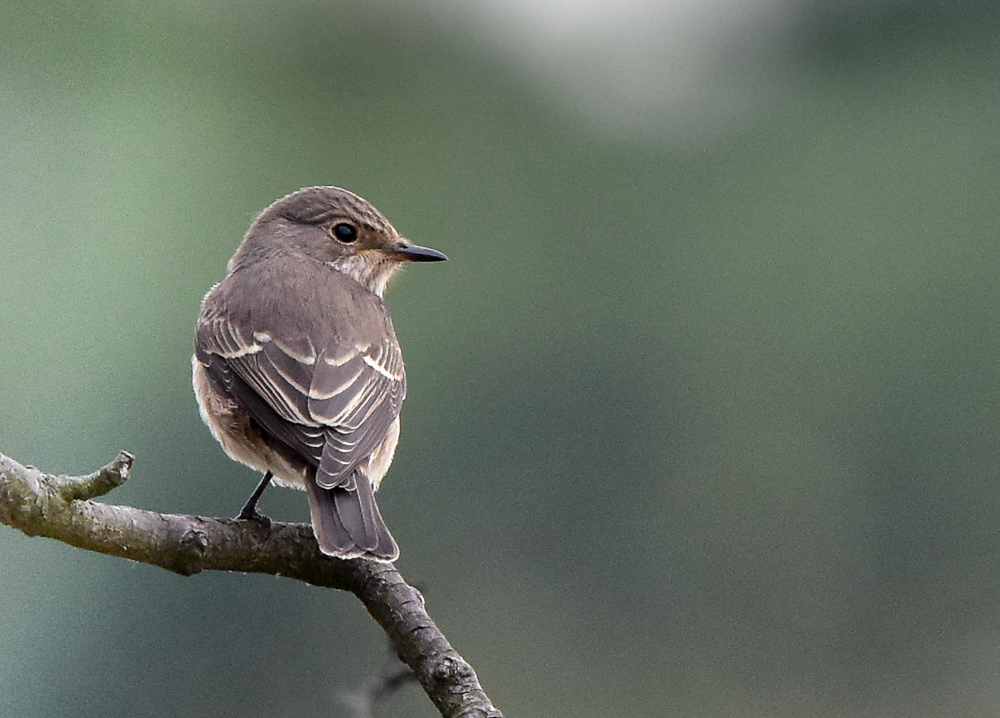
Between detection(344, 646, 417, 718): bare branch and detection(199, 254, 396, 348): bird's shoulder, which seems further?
detection(199, 254, 396, 348): bird's shoulder

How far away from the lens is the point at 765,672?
13.8 metres

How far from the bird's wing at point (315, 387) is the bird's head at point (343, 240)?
70 centimetres

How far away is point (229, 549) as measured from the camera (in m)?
3.64

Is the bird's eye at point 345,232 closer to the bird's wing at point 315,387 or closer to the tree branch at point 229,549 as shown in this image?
the bird's wing at point 315,387

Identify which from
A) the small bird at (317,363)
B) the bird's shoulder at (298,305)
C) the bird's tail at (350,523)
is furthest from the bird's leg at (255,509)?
the bird's shoulder at (298,305)

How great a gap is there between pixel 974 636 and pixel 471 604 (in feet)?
18.7

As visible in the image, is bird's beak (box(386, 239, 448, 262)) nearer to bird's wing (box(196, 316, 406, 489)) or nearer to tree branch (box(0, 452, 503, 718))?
bird's wing (box(196, 316, 406, 489))

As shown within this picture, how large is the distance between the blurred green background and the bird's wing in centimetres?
47

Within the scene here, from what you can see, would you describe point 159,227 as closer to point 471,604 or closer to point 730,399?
point 471,604

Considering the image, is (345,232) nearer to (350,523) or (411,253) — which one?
(411,253)

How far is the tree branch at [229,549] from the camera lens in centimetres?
302

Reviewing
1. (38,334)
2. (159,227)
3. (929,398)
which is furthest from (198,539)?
(929,398)

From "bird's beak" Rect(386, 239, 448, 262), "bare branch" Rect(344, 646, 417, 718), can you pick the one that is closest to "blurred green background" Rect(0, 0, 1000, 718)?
"bare branch" Rect(344, 646, 417, 718)

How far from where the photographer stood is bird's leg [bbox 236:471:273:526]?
12.6 feet
